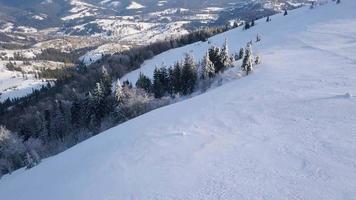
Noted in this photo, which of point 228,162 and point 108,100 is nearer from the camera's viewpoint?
point 228,162

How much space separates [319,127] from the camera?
3191 cm

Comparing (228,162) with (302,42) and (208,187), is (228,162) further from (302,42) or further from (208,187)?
(302,42)

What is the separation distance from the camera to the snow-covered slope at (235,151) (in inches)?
1004

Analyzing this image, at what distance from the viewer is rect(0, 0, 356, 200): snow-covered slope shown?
25.5m

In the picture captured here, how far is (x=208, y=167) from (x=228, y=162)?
4.90 ft

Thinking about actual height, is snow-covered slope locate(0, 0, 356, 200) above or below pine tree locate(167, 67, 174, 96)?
above

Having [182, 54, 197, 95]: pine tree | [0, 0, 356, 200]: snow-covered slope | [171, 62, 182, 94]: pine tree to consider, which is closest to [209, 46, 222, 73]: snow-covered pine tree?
[182, 54, 197, 95]: pine tree

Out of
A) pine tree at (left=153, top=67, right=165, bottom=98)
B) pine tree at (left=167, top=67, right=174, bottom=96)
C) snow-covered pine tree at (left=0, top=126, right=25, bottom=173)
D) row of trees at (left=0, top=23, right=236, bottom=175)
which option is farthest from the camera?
pine tree at (left=153, top=67, right=165, bottom=98)

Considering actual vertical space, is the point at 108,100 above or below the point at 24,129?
above

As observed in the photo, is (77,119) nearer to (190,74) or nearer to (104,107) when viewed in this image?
(104,107)

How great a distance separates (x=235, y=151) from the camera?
31.0m

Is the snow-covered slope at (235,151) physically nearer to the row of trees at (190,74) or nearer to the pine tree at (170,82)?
the row of trees at (190,74)

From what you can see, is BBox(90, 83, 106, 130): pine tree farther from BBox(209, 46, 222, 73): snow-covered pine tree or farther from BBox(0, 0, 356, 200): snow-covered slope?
BBox(0, 0, 356, 200): snow-covered slope

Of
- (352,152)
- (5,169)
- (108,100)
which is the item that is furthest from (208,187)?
(108,100)
